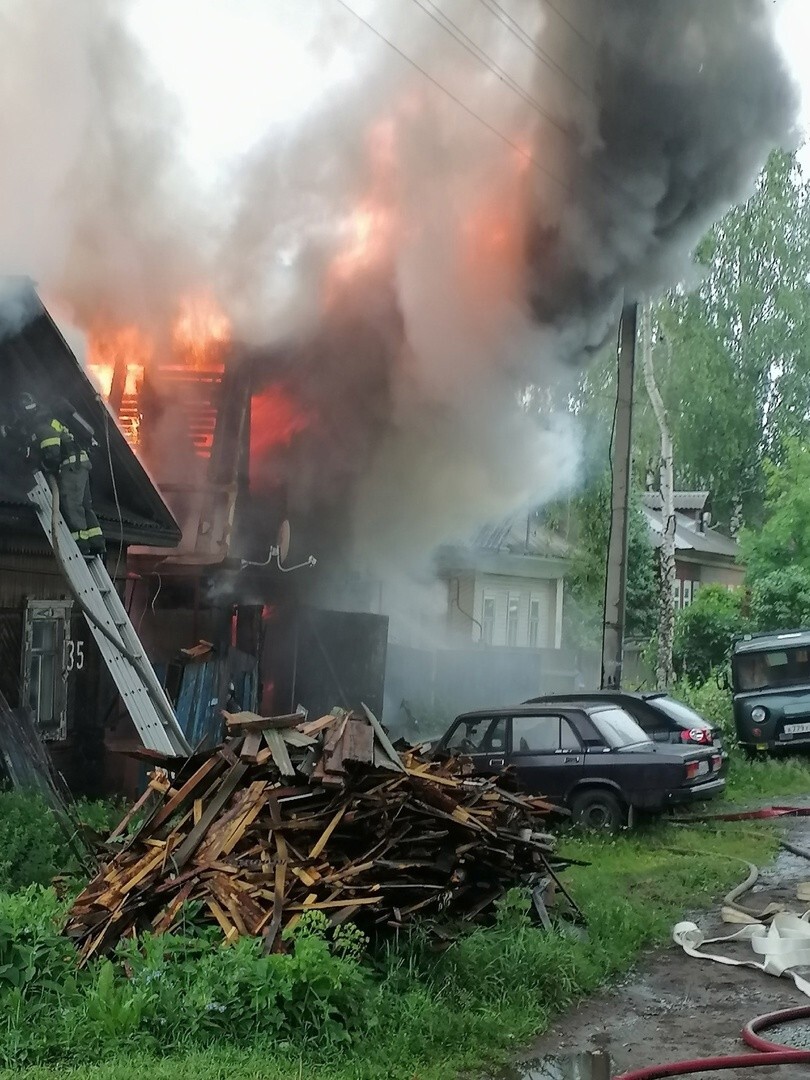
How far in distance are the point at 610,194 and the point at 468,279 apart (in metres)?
2.22

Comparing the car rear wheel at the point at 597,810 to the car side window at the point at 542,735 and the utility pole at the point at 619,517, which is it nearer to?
the car side window at the point at 542,735

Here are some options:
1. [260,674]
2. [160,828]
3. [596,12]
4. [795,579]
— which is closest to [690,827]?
[260,674]

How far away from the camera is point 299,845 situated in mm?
6891

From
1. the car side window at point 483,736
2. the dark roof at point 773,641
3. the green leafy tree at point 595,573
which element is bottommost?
the car side window at point 483,736

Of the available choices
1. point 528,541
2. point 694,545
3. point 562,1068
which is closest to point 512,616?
point 528,541

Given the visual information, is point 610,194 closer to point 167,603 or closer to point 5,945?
point 167,603

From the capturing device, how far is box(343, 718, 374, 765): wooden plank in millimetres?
6965

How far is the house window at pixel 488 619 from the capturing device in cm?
3067

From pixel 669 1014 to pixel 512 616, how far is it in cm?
2545

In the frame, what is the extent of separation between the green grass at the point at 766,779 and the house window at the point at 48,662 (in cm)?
854

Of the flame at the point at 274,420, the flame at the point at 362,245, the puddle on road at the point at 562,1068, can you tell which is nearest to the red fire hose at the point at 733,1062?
the puddle on road at the point at 562,1068

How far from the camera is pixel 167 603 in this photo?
49.3 ft

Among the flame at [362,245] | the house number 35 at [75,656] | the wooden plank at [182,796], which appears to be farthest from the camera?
the flame at [362,245]

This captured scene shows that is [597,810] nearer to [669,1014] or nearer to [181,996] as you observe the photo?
[669,1014]
